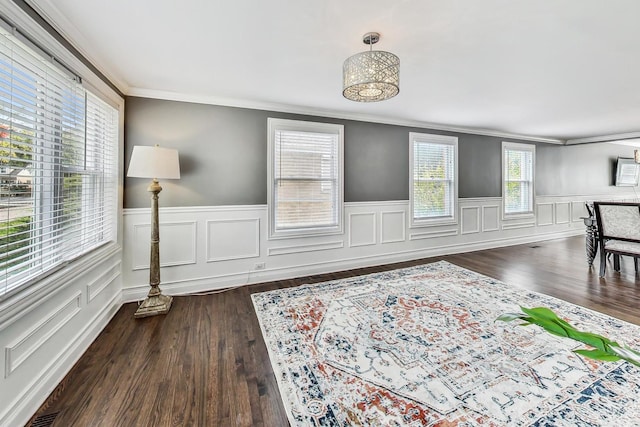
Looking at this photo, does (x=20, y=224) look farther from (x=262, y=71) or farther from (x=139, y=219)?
(x=262, y=71)

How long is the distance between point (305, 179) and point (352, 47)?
1915 millimetres

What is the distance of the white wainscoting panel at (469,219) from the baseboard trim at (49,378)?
5.46 meters

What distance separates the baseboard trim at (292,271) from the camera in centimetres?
329

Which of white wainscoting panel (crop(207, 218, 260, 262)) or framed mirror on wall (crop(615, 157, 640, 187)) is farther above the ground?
framed mirror on wall (crop(615, 157, 640, 187))

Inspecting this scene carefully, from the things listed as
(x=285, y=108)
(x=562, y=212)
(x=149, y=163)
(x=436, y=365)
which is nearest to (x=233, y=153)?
(x=285, y=108)

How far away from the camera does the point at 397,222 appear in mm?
4637

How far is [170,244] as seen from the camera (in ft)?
10.8

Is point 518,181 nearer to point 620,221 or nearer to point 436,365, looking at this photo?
point 620,221

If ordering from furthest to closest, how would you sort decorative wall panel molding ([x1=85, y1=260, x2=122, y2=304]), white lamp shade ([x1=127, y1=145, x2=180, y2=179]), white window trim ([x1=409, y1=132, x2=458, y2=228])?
white window trim ([x1=409, y1=132, x2=458, y2=228]), white lamp shade ([x1=127, y1=145, x2=180, y2=179]), decorative wall panel molding ([x1=85, y1=260, x2=122, y2=304])

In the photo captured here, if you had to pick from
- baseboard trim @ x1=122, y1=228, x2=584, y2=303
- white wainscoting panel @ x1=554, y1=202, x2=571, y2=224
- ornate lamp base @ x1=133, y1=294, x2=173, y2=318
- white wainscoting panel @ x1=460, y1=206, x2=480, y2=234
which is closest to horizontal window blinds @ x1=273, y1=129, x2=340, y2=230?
baseboard trim @ x1=122, y1=228, x2=584, y2=303

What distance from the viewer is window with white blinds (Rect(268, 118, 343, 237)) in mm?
3756

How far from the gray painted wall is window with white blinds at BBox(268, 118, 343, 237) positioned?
14 centimetres

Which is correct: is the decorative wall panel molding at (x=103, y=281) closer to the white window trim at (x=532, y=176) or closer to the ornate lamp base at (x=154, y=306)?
the ornate lamp base at (x=154, y=306)

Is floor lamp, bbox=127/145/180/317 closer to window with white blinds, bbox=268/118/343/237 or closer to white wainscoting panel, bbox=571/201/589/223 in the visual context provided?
window with white blinds, bbox=268/118/343/237
